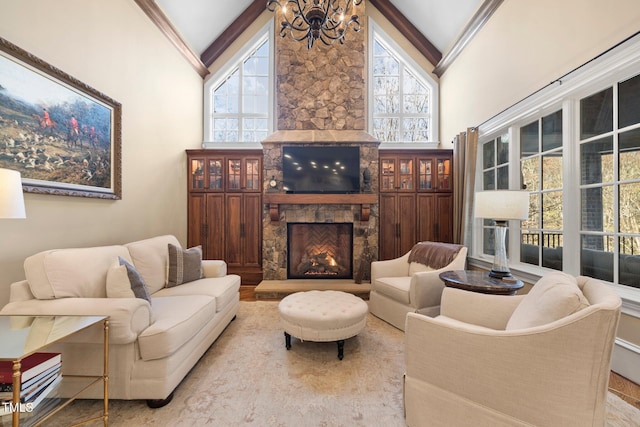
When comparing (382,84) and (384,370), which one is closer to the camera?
(384,370)

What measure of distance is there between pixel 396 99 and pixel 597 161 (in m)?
3.61

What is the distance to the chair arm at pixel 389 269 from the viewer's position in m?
3.27

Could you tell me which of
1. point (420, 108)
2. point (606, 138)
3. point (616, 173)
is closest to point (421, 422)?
point (616, 173)

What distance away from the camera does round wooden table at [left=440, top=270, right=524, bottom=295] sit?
82.9 inches

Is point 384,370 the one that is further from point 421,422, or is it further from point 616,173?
point 616,173

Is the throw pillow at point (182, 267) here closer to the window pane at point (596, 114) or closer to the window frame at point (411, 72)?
the window frame at point (411, 72)

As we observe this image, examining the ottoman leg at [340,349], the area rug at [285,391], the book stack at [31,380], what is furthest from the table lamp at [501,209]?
the book stack at [31,380]

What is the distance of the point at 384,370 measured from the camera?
6.77 feet

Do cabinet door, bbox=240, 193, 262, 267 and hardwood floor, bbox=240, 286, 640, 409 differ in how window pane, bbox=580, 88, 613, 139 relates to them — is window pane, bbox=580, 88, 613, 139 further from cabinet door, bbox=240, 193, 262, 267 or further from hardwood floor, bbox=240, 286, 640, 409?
cabinet door, bbox=240, 193, 262, 267

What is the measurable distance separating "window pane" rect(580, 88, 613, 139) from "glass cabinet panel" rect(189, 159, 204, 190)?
15.9 ft

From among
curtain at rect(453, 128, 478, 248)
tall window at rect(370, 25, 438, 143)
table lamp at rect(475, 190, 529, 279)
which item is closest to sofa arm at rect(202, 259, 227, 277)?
table lamp at rect(475, 190, 529, 279)

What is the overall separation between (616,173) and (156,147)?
4831 mm

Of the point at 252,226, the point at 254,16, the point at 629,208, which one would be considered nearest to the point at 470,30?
the point at 629,208

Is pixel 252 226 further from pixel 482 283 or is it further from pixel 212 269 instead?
pixel 482 283
